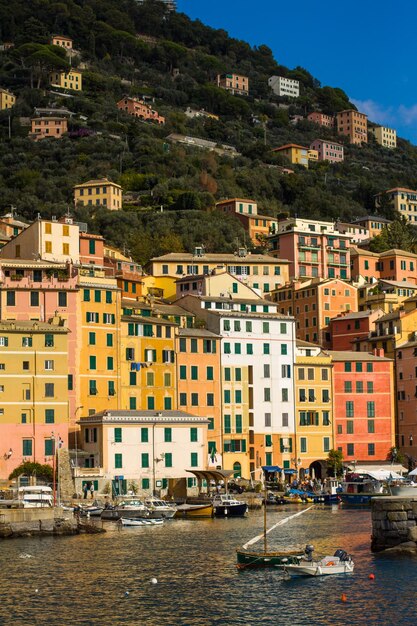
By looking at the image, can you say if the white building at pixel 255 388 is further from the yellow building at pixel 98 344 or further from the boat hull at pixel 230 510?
the boat hull at pixel 230 510

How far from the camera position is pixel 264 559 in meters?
57.6

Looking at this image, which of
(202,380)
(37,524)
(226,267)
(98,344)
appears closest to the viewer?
(37,524)

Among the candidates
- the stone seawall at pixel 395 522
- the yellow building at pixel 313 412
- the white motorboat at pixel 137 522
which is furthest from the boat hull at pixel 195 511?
the stone seawall at pixel 395 522

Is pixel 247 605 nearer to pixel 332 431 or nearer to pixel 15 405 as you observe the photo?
pixel 15 405

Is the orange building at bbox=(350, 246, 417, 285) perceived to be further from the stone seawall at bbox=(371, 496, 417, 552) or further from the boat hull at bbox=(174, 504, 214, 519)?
the stone seawall at bbox=(371, 496, 417, 552)

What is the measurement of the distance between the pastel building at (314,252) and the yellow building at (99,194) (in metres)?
30.9

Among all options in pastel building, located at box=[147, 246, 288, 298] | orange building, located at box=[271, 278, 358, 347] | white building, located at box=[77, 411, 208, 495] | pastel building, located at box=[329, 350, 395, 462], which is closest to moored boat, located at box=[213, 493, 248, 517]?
white building, located at box=[77, 411, 208, 495]

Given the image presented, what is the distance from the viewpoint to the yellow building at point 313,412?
4525 inches

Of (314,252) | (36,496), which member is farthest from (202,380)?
(314,252)

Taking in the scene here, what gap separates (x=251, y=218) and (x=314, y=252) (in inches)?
971

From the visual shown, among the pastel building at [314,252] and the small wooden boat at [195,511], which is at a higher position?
the pastel building at [314,252]

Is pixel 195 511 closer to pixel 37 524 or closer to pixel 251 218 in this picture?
pixel 37 524

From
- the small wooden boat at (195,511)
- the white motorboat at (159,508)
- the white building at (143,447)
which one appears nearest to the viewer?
the white motorboat at (159,508)

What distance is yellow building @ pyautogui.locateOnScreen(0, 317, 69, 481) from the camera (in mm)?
94812
